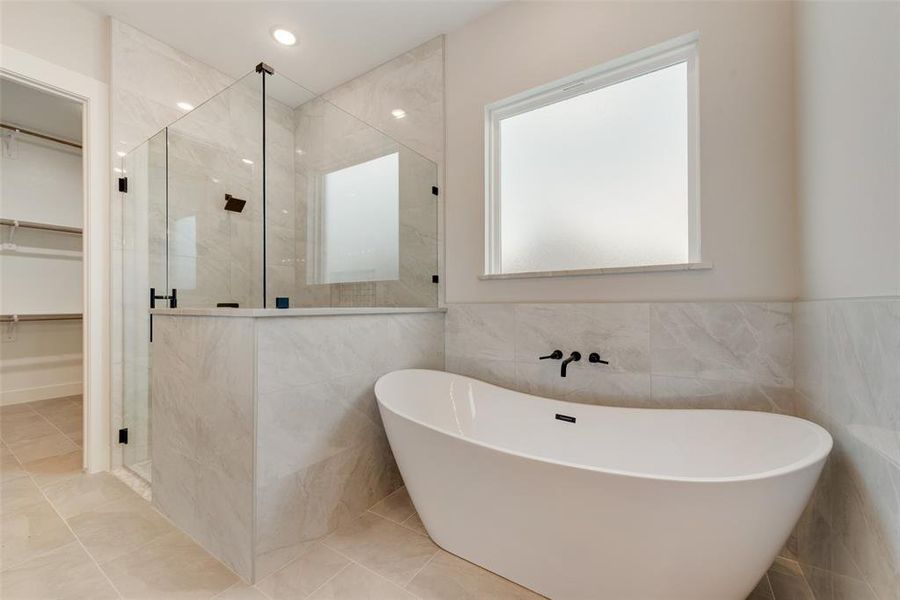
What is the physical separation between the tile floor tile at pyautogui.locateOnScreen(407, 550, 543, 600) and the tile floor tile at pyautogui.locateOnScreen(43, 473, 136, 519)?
1628 mm

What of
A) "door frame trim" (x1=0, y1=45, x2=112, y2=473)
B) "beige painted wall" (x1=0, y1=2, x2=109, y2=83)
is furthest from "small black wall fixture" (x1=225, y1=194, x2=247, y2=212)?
"beige painted wall" (x1=0, y1=2, x2=109, y2=83)

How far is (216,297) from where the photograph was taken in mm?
2119

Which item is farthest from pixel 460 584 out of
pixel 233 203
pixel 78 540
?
pixel 233 203

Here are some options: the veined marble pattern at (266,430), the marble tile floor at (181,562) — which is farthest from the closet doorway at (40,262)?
the veined marble pattern at (266,430)

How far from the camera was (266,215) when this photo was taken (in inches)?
76.8

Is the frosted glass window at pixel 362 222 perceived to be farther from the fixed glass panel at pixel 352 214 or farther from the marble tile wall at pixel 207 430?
the marble tile wall at pixel 207 430

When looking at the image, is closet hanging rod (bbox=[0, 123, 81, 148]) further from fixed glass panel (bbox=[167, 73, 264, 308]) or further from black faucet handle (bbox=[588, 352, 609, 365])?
black faucet handle (bbox=[588, 352, 609, 365])

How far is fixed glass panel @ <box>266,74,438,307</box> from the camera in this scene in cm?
229

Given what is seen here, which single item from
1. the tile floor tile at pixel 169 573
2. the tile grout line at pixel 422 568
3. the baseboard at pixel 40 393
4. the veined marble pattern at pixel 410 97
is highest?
the veined marble pattern at pixel 410 97

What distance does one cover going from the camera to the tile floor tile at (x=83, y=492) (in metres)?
1.71

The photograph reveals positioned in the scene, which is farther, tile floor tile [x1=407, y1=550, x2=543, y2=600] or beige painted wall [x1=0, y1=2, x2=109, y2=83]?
beige painted wall [x1=0, y1=2, x2=109, y2=83]

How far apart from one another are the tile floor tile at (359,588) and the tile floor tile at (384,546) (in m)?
0.03

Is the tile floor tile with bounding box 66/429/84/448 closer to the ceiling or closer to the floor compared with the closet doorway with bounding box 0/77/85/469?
closer to the floor

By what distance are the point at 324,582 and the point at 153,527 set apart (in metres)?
0.89
